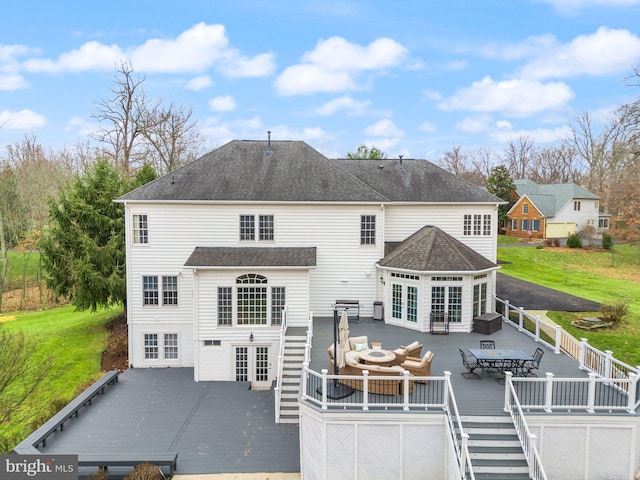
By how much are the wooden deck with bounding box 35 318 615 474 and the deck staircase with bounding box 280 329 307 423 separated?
0.47 m

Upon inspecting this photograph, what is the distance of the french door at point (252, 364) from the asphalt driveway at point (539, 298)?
14899mm

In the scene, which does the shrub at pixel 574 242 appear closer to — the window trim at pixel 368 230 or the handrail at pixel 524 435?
the window trim at pixel 368 230

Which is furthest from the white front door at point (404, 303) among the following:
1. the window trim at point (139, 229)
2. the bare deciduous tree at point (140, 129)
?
the bare deciduous tree at point (140, 129)

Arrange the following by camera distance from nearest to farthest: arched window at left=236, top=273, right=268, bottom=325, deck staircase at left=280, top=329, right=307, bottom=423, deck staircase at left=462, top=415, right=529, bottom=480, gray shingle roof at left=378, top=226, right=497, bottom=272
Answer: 1. deck staircase at left=462, top=415, right=529, bottom=480
2. deck staircase at left=280, top=329, right=307, bottom=423
3. gray shingle roof at left=378, top=226, right=497, bottom=272
4. arched window at left=236, top=273, right=268, bottom=325

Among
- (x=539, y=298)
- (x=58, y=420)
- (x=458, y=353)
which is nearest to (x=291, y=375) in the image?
(x=458, y=353)

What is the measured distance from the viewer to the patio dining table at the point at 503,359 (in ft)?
40.2

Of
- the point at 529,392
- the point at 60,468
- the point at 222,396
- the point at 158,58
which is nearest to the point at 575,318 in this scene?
the point at 529,392

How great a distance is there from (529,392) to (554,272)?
26.1m

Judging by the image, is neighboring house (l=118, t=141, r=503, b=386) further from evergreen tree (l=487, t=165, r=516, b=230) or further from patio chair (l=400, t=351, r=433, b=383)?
evergreen tree (l=487, t=165, r=516, b=230)

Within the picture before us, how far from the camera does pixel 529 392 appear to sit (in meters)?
11.4

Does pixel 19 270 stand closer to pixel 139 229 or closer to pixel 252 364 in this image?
pixel 139 229

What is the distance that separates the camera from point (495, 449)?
9836 mm

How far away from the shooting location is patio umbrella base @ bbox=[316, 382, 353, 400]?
36.8 ft

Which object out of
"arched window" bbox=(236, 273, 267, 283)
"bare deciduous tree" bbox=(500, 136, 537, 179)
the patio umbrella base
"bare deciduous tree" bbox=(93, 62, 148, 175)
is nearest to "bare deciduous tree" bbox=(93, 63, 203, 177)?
"bare deciduous tree" bbox=(93, 62, 148, 175)
